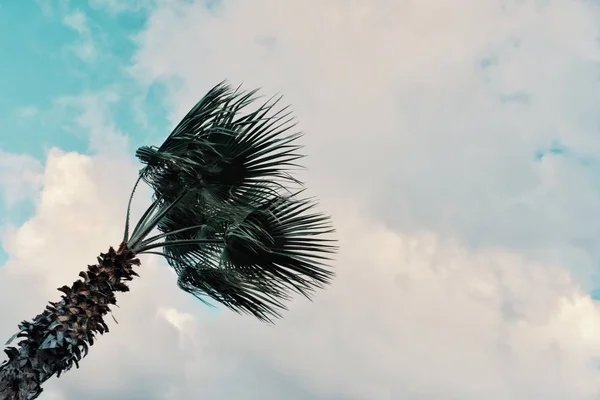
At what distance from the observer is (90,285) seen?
5949mm

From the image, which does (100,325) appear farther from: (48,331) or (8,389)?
(8,389)

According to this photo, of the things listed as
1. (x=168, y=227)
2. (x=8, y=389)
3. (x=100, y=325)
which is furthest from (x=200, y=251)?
(x=8, y=389)

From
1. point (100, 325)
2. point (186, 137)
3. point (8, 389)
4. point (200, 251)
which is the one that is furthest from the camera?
point (200, 251)

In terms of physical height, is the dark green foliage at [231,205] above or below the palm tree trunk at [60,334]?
above

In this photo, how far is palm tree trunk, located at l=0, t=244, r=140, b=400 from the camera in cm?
555

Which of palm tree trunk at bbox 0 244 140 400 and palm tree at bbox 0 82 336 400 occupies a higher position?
palm tree at bbox 0 82 336 400

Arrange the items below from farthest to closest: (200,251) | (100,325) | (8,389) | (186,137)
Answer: (200,251), (186,137), (100,325), (8,389)

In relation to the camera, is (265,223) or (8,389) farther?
(265,223)

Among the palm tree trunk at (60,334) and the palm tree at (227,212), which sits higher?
the palm tree at (227,212)

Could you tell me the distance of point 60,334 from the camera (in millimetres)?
5648

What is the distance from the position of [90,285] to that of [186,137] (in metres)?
1.82

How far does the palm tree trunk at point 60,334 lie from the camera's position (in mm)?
5551

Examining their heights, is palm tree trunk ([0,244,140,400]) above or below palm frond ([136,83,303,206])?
below

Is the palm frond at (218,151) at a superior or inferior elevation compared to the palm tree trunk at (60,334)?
superior
